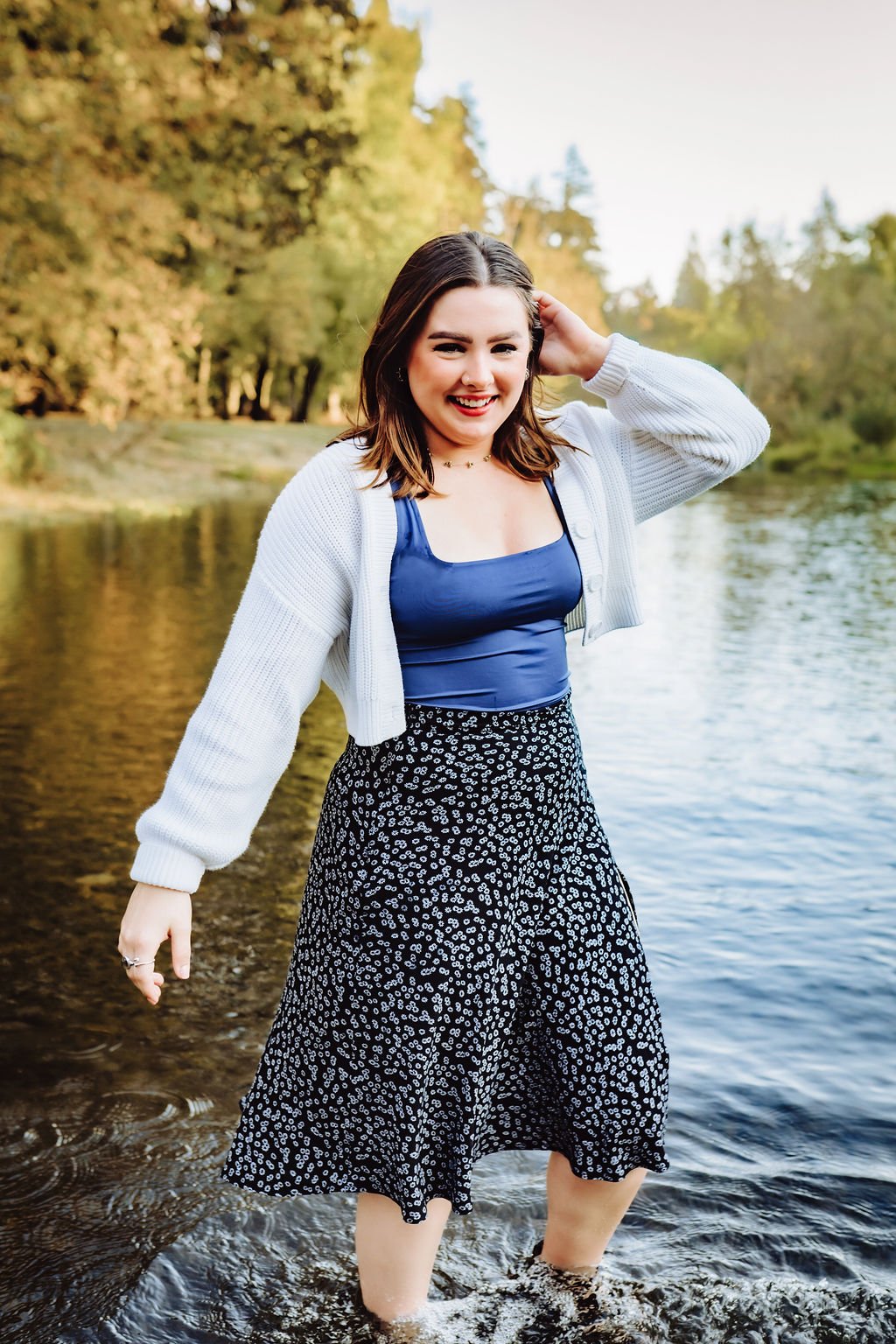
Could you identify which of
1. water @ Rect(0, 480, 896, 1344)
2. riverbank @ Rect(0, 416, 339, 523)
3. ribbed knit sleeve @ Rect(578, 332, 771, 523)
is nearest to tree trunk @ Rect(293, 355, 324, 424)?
riverbank @ Rect(0, 416, 339, 523)

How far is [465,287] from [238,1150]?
1.61 m

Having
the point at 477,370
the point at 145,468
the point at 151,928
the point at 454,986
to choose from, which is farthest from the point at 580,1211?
the point at 145,468

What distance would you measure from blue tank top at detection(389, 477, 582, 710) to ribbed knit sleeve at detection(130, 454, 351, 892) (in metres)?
0.13

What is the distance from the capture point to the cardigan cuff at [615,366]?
274cm

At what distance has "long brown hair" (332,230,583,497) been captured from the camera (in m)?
2.49

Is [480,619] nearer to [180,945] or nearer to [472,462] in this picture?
[472,462]

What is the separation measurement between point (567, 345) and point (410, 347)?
0.37 meters

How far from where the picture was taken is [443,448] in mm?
2637

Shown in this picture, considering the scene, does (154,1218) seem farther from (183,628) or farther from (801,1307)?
(183,628)

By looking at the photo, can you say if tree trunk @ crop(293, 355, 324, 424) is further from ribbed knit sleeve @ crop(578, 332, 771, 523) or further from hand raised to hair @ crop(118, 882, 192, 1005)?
hand raised to hair @ crop(118, 882, 192, 1005)

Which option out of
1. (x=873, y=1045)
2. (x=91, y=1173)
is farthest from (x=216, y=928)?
(x=873, y=1045)

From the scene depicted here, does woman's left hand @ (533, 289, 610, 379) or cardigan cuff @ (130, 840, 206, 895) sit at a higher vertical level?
woman's left hand @ (533, 289, 610, 379)

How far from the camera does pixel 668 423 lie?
2.77 m

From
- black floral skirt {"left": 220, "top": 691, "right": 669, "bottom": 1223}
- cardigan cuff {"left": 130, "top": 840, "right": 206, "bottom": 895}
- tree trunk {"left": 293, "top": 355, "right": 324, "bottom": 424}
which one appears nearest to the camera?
cardigan cuff {"left": 130, "top": 840, "right": 206, "bottom": 895}
